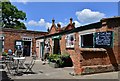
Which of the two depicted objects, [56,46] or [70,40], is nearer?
[70,40]

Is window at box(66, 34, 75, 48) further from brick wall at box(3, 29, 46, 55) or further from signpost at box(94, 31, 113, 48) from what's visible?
brick wall at box(3, 29, 46, 55)

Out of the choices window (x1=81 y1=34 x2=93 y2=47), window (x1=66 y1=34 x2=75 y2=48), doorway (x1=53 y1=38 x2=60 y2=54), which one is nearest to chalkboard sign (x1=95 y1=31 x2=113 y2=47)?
window (x1=81 y1=34 x2=93 y2=47)

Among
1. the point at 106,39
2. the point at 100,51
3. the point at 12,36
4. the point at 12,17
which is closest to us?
the point at 100,51

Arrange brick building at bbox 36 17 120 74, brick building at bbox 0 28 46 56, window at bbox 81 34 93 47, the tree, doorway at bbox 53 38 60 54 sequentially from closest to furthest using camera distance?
1. brick building at bbox 36 17 120 74
2. window at bbox 81 34 93 47
3. doorway at bbox 53 38 60 54
4. brick building at bbox 0 28 46 56
5. the tree

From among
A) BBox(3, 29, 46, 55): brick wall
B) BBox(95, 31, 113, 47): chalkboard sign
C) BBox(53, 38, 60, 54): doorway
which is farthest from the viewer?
BBox(3, 29, 46, 55): brick wall

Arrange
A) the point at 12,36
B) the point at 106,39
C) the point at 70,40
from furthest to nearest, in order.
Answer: the point at 12,36 < the point at 70,40 < the point at 106,39

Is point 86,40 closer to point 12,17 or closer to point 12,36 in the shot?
point 12,36

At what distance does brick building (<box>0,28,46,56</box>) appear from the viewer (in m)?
28.1

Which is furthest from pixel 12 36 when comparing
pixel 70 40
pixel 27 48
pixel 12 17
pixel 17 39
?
pixel 12 17

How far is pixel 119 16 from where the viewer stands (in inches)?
490

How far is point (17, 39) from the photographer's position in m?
28.8

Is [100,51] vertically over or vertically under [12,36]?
under

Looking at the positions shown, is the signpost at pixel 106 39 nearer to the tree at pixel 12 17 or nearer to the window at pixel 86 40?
the window at pixel 86 40

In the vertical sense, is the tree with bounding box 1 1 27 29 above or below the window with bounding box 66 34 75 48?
above
